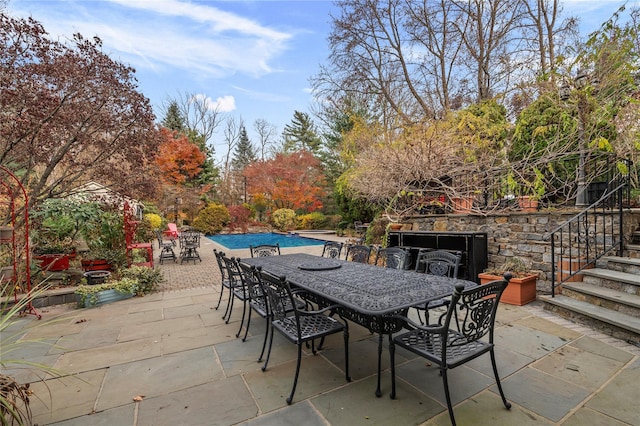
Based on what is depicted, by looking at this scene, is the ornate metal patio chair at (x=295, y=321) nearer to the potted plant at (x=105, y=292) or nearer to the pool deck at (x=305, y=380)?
the pool deck at (x=305, y=380)

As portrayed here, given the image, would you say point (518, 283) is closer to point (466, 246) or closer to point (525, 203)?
point (466, 246)

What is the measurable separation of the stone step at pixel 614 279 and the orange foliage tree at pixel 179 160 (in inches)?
631

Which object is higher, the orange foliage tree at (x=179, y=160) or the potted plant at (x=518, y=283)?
the orange foliage tree at (x=179, y=160)

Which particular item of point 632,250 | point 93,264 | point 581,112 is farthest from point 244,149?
point 632,250

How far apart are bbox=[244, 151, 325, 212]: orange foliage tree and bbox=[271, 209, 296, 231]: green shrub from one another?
861 mm

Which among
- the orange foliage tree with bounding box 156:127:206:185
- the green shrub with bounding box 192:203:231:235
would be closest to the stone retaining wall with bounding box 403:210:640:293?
the green shrub with bounding box 192:203:231:235

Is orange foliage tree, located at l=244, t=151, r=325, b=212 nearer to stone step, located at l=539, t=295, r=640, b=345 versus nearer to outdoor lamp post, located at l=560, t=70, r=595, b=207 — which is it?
outdoor lamp post, located at l=560, t=70, r=595, b=207

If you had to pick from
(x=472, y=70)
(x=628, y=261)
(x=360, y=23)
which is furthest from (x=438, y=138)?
(x=360, y=23)

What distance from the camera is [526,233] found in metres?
4.45

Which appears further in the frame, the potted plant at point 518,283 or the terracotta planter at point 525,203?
the terracotta planter at point 525,203

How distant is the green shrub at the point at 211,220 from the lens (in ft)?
51.8

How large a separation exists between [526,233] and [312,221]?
1339cm

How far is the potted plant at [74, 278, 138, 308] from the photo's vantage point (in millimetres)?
4105

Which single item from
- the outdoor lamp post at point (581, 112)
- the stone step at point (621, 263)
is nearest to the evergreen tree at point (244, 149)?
the outdoor lamp post at point (581, 112)
